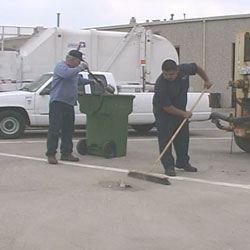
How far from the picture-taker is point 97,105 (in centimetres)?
1034

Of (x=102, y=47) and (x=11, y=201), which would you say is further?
(x=102, y=47)

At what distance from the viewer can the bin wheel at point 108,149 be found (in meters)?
10.2

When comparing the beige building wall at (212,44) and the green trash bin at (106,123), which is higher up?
the beige building wall at (212,44)

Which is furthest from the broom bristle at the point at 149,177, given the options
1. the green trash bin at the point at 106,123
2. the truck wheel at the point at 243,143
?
the truck wheel at the point at 243,143

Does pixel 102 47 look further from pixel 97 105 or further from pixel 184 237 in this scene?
pixel 184 237

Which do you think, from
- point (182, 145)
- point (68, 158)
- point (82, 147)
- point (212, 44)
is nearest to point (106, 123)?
point (82, 147)

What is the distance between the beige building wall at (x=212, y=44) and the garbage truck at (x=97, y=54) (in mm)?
11497

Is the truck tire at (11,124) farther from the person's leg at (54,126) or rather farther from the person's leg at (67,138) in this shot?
the person's leg at (54,126)

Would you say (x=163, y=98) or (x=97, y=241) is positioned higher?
(x=163, y=98)

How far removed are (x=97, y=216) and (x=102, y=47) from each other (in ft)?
36.6

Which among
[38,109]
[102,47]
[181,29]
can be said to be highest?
[181,29]

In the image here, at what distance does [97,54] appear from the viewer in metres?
16.7

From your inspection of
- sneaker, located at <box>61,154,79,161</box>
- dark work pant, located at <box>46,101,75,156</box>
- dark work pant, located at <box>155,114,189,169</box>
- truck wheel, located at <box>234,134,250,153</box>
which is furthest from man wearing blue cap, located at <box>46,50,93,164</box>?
truck wheel, located at <box>234,134,250,153</box>

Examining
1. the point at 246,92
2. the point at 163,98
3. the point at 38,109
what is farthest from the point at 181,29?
the point at 163,98
